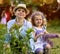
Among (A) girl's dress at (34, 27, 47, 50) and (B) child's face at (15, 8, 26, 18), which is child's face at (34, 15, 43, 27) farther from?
(B) child's face at (15, 8, 26, 18)

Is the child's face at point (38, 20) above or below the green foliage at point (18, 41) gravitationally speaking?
above

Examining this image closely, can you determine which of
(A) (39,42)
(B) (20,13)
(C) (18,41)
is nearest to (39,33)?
(A) (39,42)

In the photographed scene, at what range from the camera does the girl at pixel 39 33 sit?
5629 millimetres

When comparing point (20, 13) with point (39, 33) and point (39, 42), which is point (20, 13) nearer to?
point (39, 33)

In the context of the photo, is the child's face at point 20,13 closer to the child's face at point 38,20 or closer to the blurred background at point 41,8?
the child's face at point 38,20

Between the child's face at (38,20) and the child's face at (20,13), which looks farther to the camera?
the child's face at (38,20)

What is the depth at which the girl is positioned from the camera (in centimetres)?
563

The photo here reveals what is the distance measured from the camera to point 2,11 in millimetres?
13352

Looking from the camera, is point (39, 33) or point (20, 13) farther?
point (39, 33)

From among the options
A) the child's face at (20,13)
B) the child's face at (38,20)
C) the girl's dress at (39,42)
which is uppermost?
the child's face at (20,13)

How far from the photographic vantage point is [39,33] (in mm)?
5676

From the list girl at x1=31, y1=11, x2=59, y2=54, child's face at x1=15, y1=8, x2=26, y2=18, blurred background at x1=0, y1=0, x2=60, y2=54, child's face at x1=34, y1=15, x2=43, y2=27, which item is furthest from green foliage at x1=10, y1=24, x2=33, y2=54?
blurred background at x1=0, y1=0, x2=60, y2=54

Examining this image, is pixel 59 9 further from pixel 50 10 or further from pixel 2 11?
pixel 2 11

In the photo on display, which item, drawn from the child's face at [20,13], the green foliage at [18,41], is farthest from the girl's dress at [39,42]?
the green foliage at [18,41]
